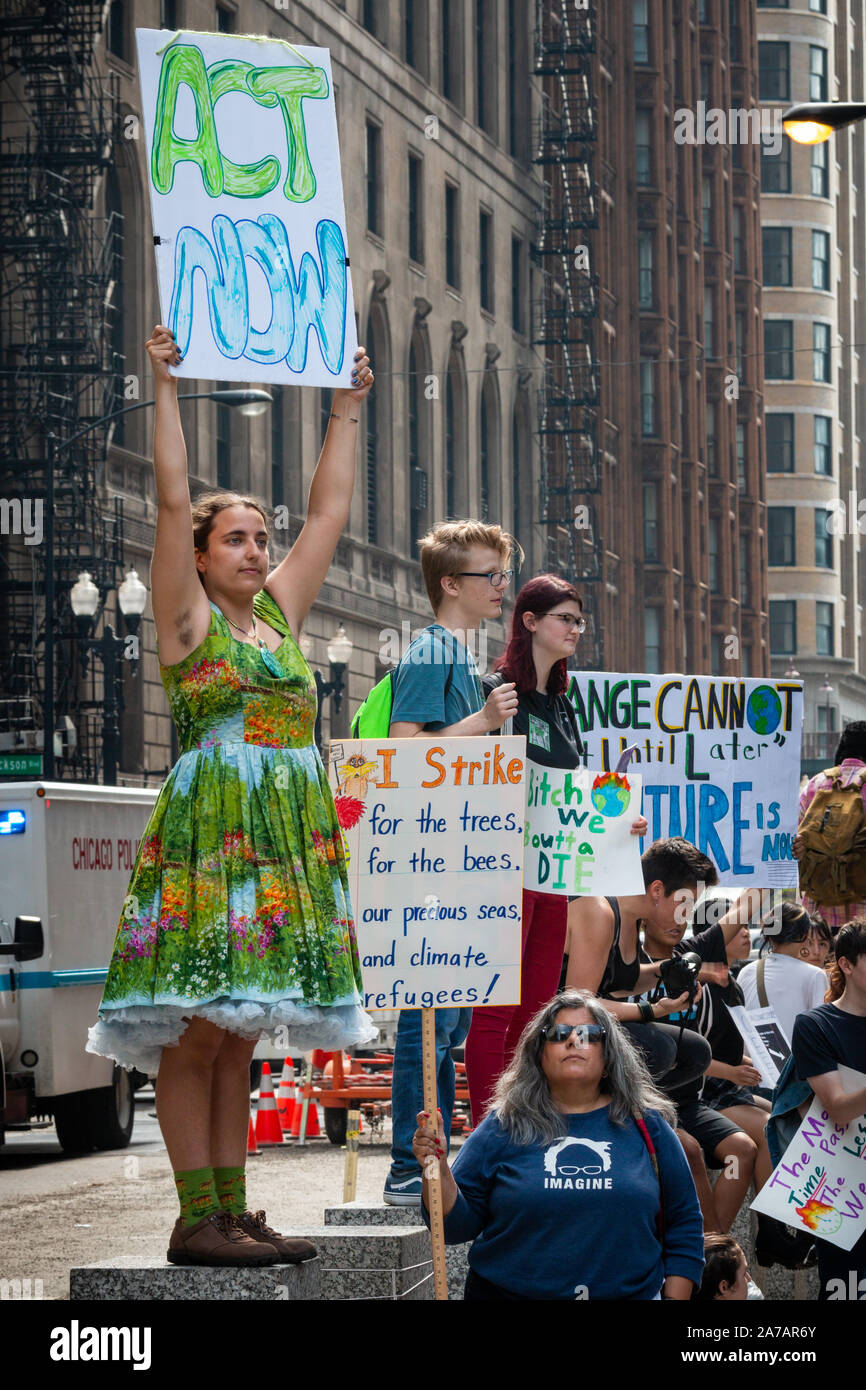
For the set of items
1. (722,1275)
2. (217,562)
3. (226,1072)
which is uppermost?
(217,562)

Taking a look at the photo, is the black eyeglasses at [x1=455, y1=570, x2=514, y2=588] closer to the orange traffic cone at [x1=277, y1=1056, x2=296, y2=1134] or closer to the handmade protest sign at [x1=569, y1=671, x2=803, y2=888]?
the handmade protest sign at [x1=569, y1=671, x2=803, y2=888]

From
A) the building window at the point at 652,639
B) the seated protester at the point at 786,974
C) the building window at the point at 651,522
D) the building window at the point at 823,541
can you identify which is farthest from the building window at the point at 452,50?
the building window at the point at 823,541

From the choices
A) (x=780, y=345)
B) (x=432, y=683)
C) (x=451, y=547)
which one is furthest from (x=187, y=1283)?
(x=780, y=345)

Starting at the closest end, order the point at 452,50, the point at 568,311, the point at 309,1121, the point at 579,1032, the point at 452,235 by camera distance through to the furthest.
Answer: the point at 579,1032
the point at 309,1121
the point at 452,235
the point at 452,50
the point at 568,311

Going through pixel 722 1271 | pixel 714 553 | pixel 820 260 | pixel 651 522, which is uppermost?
pixel 820 260

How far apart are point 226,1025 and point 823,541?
95441mm

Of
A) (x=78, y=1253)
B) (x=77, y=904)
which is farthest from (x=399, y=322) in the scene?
(x=78, y=1253)

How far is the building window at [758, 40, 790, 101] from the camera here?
96.3 m

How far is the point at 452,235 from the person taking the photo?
51.2m

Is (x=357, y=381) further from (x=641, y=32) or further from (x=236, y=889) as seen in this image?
(x=641, y=32)

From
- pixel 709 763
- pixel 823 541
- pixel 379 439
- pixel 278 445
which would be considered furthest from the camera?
pixel 823 541

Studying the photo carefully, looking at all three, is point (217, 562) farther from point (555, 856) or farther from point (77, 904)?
point (77, 904)

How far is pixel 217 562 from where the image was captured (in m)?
5.50
